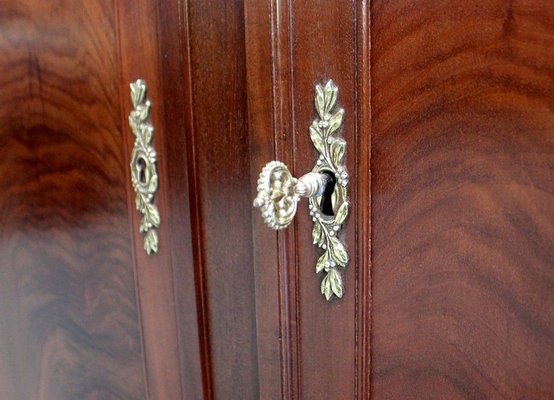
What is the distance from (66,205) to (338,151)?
0.31 meters

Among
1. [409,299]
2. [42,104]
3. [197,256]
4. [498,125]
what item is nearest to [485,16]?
[498,125]

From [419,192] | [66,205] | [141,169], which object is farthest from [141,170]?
[419,192]

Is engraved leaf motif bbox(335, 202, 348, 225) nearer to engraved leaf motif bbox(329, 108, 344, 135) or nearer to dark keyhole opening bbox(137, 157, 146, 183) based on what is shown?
engraved leaf motif bbox(329, 108, 344, 135)

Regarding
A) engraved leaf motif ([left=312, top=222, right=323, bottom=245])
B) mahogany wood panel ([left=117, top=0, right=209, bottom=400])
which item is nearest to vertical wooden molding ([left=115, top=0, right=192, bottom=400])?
mahogany wood panel ([left=117, top=0, right=209, bottom=400])

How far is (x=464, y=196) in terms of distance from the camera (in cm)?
32

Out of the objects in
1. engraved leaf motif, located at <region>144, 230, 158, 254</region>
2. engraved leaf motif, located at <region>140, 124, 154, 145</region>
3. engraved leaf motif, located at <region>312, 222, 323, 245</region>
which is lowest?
engraved leaf motif, located at <region>312, 222, 323, 245</region>

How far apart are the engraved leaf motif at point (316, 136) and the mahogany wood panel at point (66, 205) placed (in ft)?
0.68

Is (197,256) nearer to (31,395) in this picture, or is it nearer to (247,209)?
(247,209)

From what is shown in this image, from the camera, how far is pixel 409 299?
0.35 m

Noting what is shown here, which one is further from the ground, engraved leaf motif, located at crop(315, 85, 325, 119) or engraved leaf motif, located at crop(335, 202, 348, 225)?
engraved leaf motif, located at crop(315, 85, 325, 119)

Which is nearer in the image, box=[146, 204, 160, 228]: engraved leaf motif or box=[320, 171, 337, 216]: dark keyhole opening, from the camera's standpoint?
box=[320, 171, 337, 216]: dark keyhole opening

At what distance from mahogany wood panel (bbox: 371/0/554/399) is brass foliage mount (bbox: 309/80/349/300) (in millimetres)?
21

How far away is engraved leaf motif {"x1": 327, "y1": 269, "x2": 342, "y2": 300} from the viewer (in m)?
0.37

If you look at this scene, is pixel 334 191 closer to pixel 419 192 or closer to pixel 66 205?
pixel 419 192
